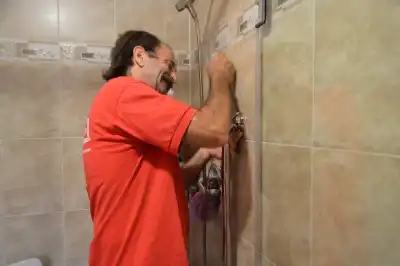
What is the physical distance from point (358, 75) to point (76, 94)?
54.6 inches

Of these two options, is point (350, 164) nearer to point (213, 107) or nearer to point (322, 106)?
point (322, 106)

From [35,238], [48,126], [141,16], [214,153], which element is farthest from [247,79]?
[35,238]

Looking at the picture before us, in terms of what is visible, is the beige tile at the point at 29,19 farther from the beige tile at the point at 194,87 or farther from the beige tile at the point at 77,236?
the beige tile at the point at 77,236

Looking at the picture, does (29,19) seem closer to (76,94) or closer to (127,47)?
(76,94)

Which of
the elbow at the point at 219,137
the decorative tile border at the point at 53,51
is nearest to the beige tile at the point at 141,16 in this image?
the decorative tile border at the point at 53,51

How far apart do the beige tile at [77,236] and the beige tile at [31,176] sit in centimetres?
9

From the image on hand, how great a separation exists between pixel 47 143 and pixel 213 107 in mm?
1046

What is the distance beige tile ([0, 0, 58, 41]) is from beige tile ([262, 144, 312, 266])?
1.26m

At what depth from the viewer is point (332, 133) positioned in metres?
0.66

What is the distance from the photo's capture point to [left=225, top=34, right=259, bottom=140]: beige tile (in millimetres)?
1003

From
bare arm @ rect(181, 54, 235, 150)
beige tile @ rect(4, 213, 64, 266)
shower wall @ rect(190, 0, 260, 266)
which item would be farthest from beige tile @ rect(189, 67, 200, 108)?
beige tile @ rect(4, 213, 64, 266)

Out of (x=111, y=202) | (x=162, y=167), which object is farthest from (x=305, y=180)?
(x=111, y=202)

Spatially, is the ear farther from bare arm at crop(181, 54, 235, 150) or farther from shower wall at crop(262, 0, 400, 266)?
shower wall at crop(262, 0, 400, 266)

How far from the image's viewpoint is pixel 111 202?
99 centimetres
